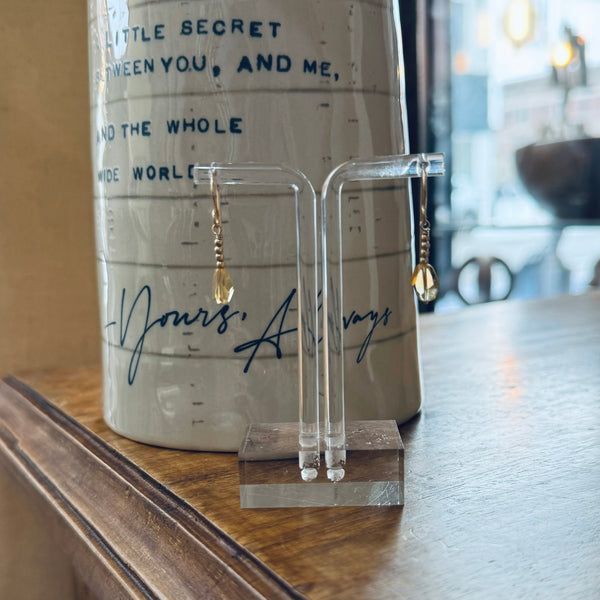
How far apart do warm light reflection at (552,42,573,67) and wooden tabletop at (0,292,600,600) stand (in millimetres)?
1742

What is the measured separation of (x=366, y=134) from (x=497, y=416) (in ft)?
0.53

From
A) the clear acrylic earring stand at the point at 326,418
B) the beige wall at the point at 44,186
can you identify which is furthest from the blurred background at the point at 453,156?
the clear acrylic earring stand at the point at 326,418

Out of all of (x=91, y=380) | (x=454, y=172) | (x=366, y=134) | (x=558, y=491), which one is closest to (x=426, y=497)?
(x=558, y=491)

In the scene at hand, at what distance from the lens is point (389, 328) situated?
0.35 m

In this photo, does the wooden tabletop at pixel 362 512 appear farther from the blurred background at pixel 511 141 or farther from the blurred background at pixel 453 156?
the blurred background at pixel 511 141

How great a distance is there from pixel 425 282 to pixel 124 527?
0.47 ft

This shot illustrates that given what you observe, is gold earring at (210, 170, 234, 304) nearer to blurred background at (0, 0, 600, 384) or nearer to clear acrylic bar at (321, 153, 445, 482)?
clear acrylic bar at (321, 153, 445, 482)

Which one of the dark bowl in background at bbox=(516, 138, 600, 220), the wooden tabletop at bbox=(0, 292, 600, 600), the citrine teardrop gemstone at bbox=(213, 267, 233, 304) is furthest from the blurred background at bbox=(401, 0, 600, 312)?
the citrine teardrop gemstone at bbox=(213, 267, 233, 304)

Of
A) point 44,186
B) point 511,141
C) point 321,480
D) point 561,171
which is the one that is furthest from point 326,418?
point 511,141

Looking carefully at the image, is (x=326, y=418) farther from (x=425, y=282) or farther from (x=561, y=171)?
(x=561, y=171)

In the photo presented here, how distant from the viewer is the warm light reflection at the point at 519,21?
2148 mm

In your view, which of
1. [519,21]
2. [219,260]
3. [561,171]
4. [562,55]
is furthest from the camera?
[519,21]

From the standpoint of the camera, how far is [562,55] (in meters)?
1.97

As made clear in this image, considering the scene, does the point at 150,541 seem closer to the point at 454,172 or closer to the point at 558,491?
the point at 558,491
